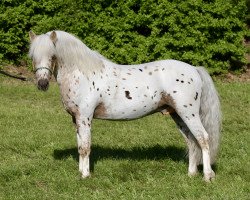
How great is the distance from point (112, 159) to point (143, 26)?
7818 millimetres

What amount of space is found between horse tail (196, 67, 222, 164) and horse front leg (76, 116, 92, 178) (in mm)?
1551

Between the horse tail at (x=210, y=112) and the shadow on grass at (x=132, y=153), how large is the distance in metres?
0.86

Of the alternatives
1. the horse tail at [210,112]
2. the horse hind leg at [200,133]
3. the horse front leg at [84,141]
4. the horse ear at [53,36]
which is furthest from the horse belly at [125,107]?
the horse ear at [53,36]

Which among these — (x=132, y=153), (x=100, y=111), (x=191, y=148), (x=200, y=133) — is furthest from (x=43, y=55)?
(x=132, y=153)

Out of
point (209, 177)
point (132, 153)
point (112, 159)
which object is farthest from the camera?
point (132, 153)

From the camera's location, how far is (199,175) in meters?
7.29

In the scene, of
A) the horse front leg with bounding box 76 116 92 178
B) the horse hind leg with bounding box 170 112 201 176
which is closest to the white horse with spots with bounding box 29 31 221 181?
the horse front leg with bounding box 76 116 92 178

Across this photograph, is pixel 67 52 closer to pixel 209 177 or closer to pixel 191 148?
pixel 191 148

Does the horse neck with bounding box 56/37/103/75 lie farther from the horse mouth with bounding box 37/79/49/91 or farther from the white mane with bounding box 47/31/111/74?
the horse mouth with bounding box 37/79/49/91

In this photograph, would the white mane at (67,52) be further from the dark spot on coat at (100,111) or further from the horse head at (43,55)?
the dark spot on coat at (100,111)

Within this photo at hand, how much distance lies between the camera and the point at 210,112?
7.20 m

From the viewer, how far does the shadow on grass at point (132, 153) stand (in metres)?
8.14

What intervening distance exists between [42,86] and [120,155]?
6.94ft

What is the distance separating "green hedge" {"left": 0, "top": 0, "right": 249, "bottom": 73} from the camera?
48.7ft
